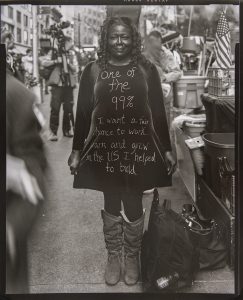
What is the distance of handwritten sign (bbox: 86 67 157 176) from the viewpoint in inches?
159

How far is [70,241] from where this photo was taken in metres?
4.21

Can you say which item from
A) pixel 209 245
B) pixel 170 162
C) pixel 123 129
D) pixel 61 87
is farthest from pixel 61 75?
pixel 209 245

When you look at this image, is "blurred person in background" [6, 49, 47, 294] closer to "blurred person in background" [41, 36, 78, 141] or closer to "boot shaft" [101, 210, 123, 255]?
"blurred person in background" [41, 36, 78, 141]

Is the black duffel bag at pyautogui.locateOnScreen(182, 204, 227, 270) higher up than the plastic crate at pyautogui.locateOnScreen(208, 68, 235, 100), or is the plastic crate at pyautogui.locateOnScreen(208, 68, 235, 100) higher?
the plastic crate at pyautogui.locateOnScreen(208, 68, 235, 100)

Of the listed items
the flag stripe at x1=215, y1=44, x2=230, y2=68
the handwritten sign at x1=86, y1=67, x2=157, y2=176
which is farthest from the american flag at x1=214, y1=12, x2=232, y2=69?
the handwritten sign at x1=86, y1=67, x2=157, y2=176

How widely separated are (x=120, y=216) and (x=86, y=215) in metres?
0.28

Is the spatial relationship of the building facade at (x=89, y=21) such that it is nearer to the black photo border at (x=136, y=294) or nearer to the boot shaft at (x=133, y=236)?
the black photo border at (x=136, y=294)

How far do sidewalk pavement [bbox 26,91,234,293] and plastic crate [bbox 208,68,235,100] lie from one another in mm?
800

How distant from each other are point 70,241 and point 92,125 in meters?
0.98

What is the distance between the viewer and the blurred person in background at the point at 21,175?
159 inches

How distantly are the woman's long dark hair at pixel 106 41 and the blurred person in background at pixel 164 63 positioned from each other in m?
0.08

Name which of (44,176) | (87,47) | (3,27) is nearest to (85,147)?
(44,176)

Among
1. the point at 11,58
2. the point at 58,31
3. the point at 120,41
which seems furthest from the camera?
the point at 58,31

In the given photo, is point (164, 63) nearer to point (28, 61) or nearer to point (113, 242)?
point (28, 61)
